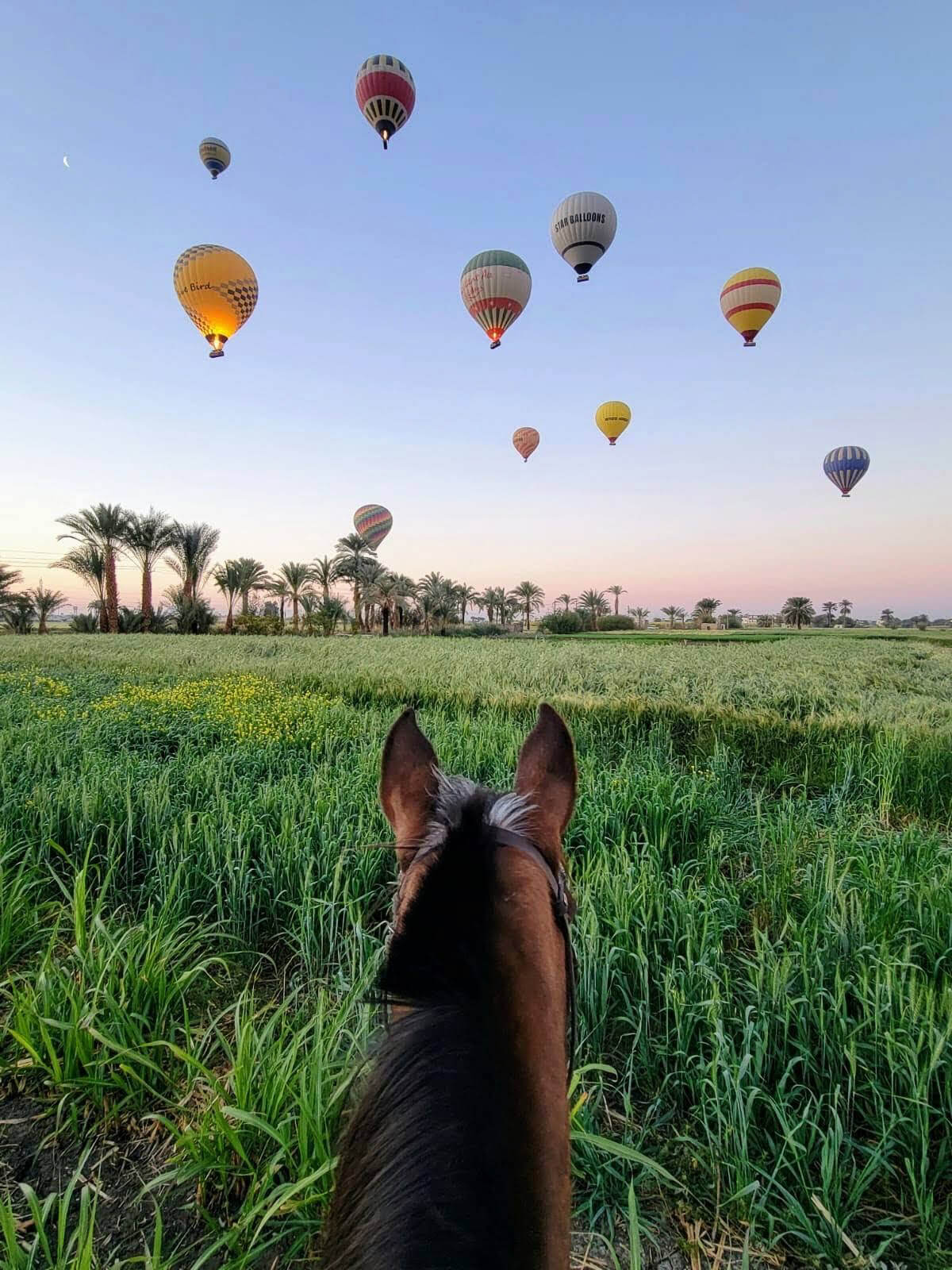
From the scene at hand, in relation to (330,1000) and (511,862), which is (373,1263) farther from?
(330,1000)

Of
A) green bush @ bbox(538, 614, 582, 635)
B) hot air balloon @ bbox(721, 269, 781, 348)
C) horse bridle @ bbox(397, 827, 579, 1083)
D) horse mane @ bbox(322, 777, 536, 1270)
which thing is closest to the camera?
horse mane @ bbox(322, 777, 536, 1270)

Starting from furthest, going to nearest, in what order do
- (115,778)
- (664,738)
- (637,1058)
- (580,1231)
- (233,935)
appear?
(664,738) < (115,778) < (233,935) < (637,1058) < (580,1231)

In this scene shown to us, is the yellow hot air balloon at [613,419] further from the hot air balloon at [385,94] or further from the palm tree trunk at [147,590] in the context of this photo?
the palm tree trunk at [147,590]

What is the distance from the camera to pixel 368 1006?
2598mm

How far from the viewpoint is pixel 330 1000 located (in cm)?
271

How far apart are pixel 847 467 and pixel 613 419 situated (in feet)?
47.3

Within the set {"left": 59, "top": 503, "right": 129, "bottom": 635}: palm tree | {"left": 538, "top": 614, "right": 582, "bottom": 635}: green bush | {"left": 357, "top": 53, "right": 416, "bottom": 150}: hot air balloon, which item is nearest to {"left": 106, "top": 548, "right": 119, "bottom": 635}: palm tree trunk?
{"left": 59, "top": 503, "right": 129, "bottom": 635}: palm tree

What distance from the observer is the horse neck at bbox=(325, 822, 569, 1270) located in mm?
713

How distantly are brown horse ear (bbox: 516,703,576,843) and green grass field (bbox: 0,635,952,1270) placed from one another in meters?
1.14

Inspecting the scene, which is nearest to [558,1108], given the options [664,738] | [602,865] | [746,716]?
[602,865]

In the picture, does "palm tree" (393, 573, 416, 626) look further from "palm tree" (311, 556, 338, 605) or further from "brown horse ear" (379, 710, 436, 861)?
"brown horse ear" (379, 710, 436, 861)

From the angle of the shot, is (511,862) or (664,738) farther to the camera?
(664,738)

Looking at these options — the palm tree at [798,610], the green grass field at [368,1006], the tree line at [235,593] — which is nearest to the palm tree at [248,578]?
the tree line at [235,593]

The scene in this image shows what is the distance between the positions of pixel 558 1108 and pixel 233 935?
2.74m
